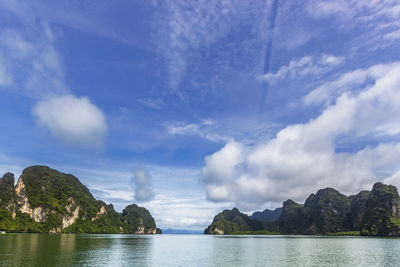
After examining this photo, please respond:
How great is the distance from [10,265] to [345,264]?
167 ft

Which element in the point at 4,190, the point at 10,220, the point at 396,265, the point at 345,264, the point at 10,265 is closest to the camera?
the point at 10,265

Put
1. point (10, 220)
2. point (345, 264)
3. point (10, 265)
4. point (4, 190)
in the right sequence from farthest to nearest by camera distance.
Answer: point (4, 190) → point (10, 220) → point (345, 264) → point (10, 265)

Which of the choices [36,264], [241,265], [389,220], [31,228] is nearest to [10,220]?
[31,228]

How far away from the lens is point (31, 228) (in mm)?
196375

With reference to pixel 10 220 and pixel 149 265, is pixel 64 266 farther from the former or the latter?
pixel 10 220

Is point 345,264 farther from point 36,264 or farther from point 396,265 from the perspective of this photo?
point 36,264

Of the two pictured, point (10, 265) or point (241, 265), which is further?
point (241, 265)

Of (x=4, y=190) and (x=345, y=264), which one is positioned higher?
(x=4, y=190)

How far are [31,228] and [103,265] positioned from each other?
19109cm

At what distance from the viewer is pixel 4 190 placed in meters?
200

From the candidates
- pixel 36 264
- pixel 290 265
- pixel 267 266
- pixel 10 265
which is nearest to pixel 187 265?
pixel 267 266

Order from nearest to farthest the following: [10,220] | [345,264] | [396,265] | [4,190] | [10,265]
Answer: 1. [10,265]
2. [396,265]
3. [345,264]
4. [10,220]
5. [4,190]

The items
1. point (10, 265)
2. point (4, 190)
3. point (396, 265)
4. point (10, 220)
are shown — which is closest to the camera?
point (10, 265)

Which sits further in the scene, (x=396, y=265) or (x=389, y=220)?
(x=389, y=220)
